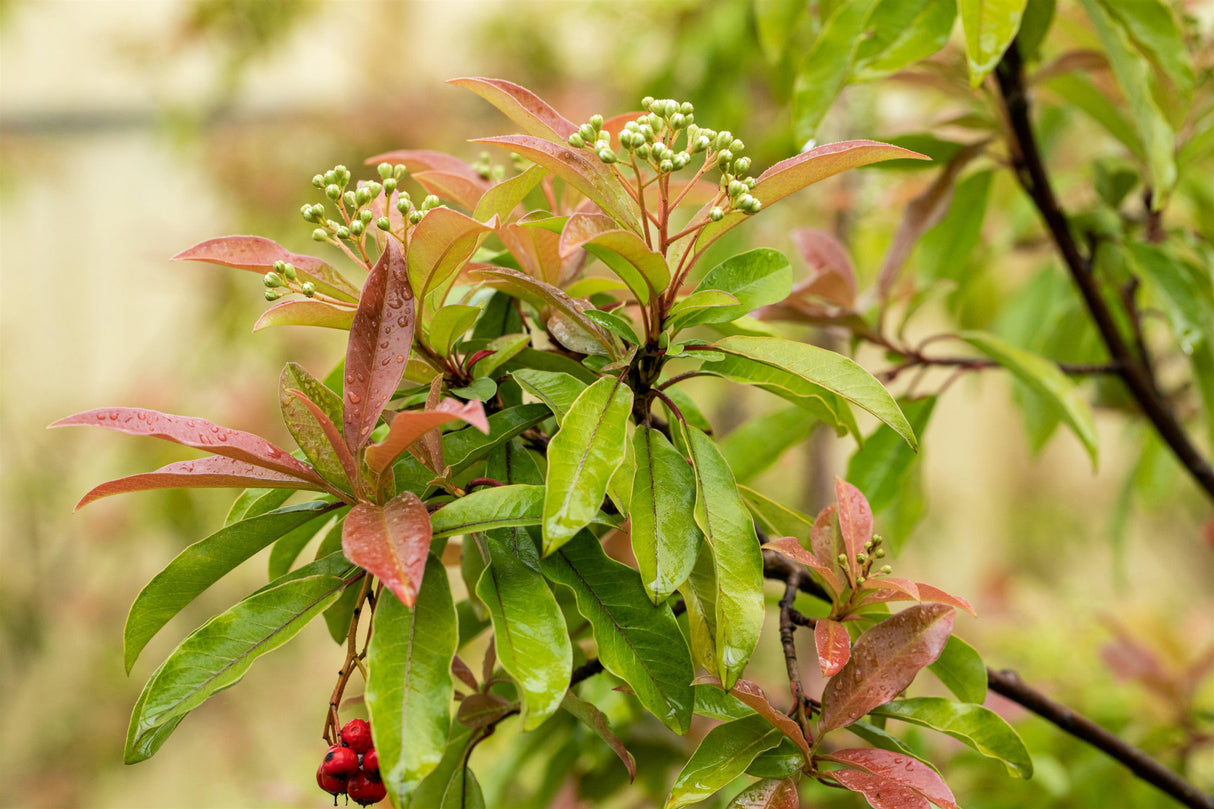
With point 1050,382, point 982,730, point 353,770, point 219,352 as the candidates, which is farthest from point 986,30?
point 219,352

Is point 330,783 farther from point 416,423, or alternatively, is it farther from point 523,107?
point 523,107

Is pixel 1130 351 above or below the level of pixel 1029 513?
above

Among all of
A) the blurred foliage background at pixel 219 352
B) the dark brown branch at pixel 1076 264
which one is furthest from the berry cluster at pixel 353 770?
the blurred foliage background at pixel 219 352

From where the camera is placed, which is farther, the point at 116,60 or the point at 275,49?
the point at 116,60

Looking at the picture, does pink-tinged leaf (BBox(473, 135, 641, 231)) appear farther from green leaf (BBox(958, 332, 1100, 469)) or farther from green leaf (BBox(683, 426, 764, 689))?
green leaf (BBox(958, 332, 1100, 469))

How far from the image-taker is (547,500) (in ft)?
0.90

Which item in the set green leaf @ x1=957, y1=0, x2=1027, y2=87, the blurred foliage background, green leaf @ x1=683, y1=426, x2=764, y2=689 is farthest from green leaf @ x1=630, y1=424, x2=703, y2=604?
the blurred foliage background

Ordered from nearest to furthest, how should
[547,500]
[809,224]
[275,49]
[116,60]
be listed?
[547,500]
[809,224]
[275,49]
[116,60]

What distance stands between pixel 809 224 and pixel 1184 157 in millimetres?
930

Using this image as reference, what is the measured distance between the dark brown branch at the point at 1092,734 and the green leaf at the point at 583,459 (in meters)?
0.24

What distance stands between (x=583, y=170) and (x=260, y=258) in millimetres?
129

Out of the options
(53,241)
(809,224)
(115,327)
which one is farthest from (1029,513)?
(53,241)

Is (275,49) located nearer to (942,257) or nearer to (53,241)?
(53,241)

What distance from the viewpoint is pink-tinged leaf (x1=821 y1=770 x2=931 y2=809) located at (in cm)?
30
